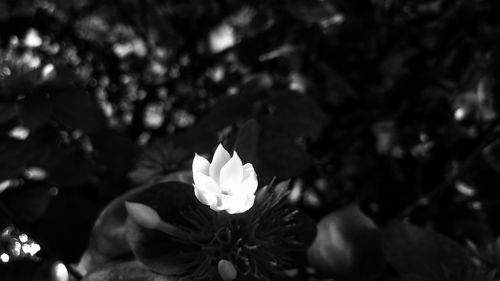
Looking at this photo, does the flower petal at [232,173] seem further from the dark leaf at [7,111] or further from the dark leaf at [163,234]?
the dark leaf at [7,111]

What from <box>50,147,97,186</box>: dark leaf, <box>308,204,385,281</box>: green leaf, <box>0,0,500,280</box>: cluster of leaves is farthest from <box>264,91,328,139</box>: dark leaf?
<box>50,147,97,186</box>: dark leaf

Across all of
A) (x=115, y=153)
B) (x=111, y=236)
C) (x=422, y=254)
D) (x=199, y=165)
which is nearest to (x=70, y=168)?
(x=115, y=153)

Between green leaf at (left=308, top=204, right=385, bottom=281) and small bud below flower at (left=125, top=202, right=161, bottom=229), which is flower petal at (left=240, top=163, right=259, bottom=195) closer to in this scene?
small bud below flower at (left=125, top=202, right=161, bottom=229)

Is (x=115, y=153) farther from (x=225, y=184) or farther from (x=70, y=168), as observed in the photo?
(x=225, y=184)

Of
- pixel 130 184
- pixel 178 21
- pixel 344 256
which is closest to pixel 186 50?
pixel 178 21

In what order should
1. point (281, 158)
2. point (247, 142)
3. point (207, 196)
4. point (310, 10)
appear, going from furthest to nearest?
1. point (310, 10)
2. point (281, 158)
3. point (247, 142)
4. point (207, 196)

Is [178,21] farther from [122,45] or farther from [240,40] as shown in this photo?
[240,40]
